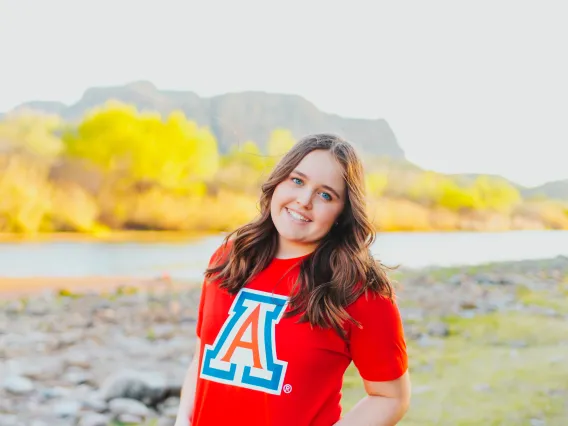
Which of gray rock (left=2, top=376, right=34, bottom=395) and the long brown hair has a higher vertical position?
the long brown hair

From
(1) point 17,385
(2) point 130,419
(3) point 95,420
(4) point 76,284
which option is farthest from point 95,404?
(4) point 76,284

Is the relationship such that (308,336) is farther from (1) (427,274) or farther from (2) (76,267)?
(1) (427,274)

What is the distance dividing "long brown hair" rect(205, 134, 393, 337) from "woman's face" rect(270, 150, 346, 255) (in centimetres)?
1

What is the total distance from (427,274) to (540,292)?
3.76 ft

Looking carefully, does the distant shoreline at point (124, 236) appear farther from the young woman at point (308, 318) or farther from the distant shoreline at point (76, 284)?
the young woman at point (308, 318)

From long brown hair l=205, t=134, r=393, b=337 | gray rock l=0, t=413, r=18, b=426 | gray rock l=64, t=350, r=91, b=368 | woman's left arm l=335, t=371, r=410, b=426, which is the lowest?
gray rock l=64, t=350, r=91, b=368

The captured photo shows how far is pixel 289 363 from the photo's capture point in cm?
105

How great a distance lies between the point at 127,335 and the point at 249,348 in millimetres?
3577

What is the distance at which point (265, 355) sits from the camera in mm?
1055

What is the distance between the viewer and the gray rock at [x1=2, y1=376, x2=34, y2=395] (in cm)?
326

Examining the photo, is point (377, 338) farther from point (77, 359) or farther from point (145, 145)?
point (145, 145)

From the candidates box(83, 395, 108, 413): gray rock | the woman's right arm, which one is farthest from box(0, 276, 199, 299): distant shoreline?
the woman's right arm

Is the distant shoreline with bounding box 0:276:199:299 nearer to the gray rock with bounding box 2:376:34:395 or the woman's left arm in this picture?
the gray rock with bounding box 2:376:34:395

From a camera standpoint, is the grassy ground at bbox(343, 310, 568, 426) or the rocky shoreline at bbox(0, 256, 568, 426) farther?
the rocky shoreline at bbox(0, 256, 568, 426)
